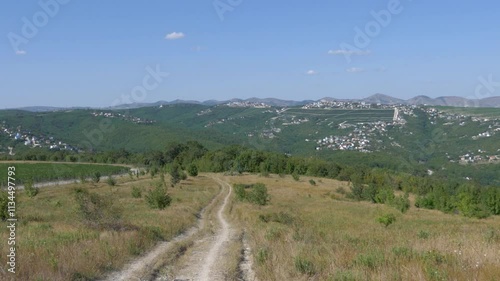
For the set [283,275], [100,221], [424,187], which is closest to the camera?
[283,275]

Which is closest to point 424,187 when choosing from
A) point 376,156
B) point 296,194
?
point 296,194

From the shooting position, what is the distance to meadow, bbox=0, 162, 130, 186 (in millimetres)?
96938

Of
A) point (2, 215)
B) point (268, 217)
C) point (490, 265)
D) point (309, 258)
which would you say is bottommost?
point (268, 217)

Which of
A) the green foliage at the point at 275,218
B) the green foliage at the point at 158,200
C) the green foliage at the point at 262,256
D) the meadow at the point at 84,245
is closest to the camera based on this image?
the meadow at the point at 84,245

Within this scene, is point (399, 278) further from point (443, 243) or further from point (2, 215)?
point (2, 215)

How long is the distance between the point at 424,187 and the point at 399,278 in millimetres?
101995

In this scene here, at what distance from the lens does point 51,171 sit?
108 m

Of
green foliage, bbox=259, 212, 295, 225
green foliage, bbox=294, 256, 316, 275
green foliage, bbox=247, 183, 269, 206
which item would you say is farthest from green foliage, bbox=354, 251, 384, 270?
green foliage, bbox=247, 183, 269, 206

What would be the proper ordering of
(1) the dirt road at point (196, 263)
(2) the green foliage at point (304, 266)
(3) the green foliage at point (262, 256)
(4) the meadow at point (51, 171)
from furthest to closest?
(4) the meadow at point (51, 171) → (3) the green foliage at point (262, 256) → (1) the dirt road at point (196, 263) → (2) the green foliage at point (304, 266)

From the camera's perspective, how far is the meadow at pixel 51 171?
96938mm

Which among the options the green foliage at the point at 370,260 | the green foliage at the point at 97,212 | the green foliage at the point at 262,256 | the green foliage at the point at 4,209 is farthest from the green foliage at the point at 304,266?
the green foliage at the point at 4,209

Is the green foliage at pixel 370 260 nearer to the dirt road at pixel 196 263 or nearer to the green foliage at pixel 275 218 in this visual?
the dirt road at pixel 196 263

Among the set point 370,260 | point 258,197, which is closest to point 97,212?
point 370,260

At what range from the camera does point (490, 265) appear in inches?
312
